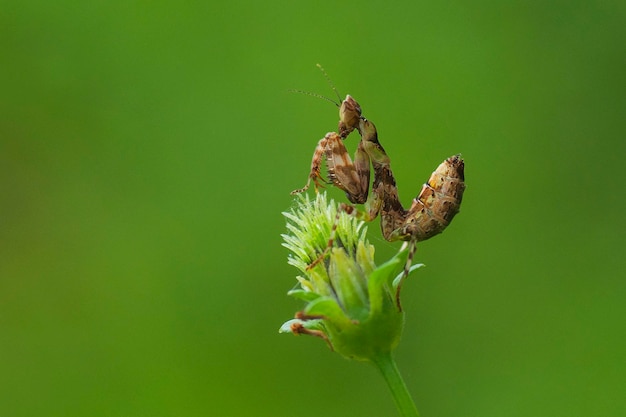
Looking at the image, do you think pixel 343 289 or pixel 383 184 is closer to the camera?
pixel 343 289

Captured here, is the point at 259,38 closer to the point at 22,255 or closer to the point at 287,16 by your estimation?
the point at 287,16

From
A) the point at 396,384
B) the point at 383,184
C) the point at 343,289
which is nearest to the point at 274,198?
the point at 383,184

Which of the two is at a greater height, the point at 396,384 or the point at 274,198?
the point at 274,198

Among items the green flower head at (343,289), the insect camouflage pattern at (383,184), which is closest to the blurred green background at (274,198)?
the insect camouflage pattern at (383,184)

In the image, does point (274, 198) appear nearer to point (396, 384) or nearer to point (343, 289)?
point (343, 289)

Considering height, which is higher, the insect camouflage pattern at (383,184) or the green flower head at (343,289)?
the insect camouflage pattern at (383,184)

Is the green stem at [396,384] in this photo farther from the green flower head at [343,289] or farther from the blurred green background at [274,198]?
the blurred green background at [274,198]
